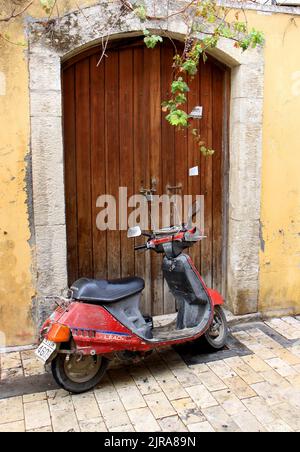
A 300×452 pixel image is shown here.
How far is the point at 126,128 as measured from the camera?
4527 mm

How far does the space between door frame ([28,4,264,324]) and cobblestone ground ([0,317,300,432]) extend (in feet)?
2.62

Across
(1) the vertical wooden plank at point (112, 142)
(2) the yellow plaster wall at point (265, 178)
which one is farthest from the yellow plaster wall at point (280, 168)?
(1) the vertical wooden plank at point (112, 142)

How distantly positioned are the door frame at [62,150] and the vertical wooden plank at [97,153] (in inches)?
11.6

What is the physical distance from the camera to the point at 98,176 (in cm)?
450

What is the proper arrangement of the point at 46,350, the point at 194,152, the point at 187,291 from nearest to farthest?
the point at 46,350 < the point at 187,291 < the point at 194,152

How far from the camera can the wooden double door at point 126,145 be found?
173 inches

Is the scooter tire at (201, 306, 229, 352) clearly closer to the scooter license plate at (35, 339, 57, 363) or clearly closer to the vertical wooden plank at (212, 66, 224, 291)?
the vertical wooden plank at (212, 66, 224, 291)

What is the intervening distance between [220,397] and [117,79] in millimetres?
2923

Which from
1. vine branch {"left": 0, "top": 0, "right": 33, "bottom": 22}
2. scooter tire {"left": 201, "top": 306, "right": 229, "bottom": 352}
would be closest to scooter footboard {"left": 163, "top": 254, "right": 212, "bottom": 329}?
scooter tire {"left": 201, "top": 306, "right": 229, "bottom": 352}

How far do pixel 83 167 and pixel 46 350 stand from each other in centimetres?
179

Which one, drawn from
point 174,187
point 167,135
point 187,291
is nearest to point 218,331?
point 187,291

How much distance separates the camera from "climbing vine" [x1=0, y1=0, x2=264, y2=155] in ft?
12.8

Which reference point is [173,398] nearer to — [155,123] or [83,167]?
[83,167]
